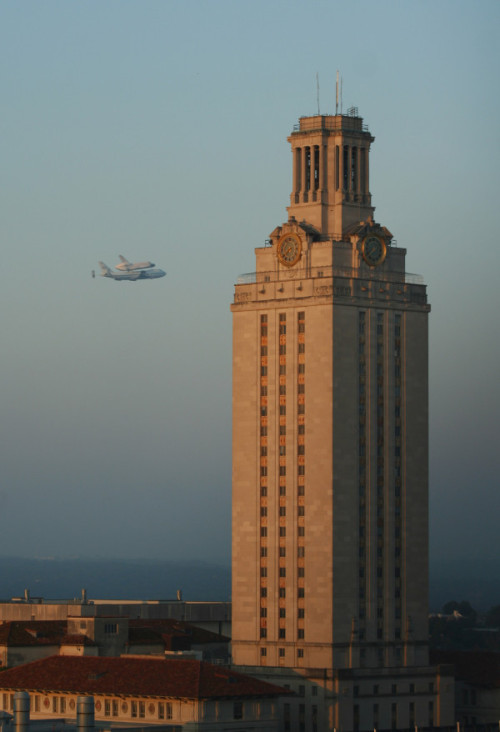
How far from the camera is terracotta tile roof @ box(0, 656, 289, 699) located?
183 meters

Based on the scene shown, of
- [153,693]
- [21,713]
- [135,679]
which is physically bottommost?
[153,693]

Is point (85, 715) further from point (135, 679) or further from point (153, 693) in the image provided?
point (135, 679)

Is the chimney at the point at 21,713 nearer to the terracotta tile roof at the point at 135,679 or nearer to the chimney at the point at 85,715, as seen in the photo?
the chimney at the point at 85,715

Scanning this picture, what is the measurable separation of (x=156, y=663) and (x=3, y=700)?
47.2ft

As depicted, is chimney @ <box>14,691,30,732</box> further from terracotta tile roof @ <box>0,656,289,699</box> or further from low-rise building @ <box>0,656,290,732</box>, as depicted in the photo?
terracotta tile roof @ <box>0,656,289,699</box>

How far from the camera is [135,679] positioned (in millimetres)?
186125

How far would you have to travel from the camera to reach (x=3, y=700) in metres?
190

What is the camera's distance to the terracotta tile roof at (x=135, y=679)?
183 meters

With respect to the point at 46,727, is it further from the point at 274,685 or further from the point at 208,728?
the point at 274,685

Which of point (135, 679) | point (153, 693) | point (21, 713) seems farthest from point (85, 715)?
point (135, 679)

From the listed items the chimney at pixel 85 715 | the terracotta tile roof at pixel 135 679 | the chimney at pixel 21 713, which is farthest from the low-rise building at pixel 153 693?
the chimney at pixel 85 715

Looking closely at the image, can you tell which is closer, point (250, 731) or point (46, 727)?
point (46, 727)

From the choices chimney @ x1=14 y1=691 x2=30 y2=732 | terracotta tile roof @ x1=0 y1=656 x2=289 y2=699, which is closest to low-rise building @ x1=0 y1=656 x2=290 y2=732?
terracotta tile roof @ x1=0 y1=656 x2=289 y2=699

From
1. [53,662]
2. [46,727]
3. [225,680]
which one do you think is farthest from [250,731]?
[46,727]
